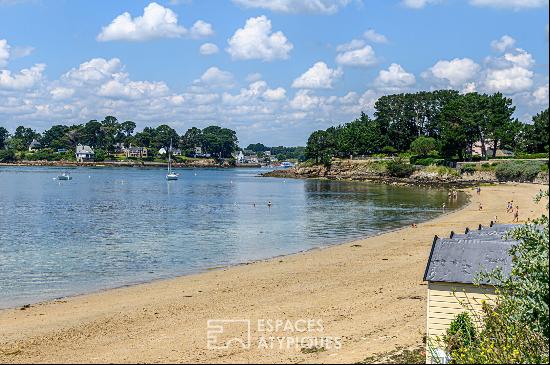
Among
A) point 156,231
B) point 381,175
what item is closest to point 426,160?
point 381,175

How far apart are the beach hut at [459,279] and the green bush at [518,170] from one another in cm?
8556

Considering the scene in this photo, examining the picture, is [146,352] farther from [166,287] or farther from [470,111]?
[470,111]

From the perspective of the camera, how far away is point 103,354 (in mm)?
17500

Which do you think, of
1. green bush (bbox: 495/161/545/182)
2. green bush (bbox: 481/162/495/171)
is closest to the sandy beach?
green bush (bbox: 495/161/545/182)

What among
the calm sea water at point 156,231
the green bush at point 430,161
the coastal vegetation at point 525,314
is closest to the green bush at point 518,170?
the green bush at point 430,161

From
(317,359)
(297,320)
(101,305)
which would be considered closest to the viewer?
(317,359)

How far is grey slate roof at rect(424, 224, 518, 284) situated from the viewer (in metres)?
15.6

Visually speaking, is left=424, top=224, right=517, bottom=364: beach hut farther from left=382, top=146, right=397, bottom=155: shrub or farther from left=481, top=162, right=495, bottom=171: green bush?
left=382, top=146, right=397, bottom=155: shrub

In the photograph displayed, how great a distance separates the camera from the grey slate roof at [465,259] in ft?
51.1

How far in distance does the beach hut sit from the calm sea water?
1857cm

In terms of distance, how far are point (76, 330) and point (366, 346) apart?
10.6 metres

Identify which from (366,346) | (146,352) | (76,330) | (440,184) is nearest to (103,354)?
(146,352)

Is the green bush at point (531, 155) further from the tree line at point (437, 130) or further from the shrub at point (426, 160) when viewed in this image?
the shrub at point (426, 160)

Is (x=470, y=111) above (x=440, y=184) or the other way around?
above
